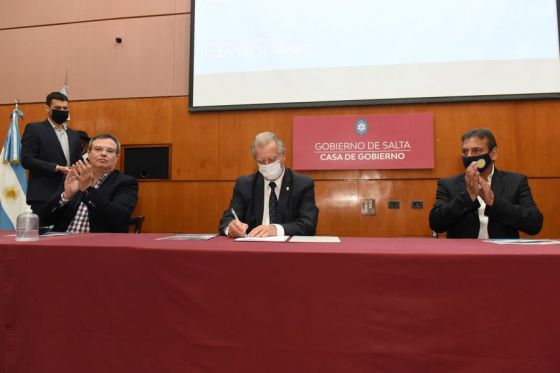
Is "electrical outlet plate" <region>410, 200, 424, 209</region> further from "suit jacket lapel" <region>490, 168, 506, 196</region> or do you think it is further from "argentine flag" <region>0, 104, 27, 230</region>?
"argentine flag" <region>0, 104, 27, 230</region>

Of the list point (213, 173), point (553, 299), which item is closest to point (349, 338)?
point (553, 299)

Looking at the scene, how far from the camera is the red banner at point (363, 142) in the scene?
114 inches

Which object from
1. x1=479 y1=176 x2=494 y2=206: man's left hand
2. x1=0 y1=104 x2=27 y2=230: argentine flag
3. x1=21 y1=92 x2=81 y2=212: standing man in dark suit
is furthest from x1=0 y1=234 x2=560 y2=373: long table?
x1=0 y1=104 x2=27 y2=230: argentine flag

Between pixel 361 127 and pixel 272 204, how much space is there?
4.47 feet

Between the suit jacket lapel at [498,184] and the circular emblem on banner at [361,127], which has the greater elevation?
the circular emblem on banner at [361,127]

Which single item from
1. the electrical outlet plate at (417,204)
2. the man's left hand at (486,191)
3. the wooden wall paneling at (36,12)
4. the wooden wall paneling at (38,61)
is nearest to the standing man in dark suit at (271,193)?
the man's left hand at (486,191)

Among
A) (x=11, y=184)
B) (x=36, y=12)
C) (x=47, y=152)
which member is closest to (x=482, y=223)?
(x=47, y=152)

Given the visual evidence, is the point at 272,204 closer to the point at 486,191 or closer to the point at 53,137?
the point at 486,191

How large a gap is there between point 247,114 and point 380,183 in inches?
49.6

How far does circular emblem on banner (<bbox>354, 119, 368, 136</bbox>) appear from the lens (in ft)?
9.72

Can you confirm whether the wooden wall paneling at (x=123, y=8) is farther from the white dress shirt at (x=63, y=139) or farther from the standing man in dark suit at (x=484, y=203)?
the standing man in dark suit at (x=484, y=203)

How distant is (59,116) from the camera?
2.73m

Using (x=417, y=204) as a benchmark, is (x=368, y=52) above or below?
above

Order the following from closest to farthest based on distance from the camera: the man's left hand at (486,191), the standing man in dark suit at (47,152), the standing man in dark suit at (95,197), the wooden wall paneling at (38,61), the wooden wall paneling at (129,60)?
1. the man's left hand at (486,191)
2. the standing man in dark suit at (95,197)
3. the standing man in dark suit at (47,152)
4. the wooden wall paneling at (129,60)
5. the wooden wall paneling at (38,61)
